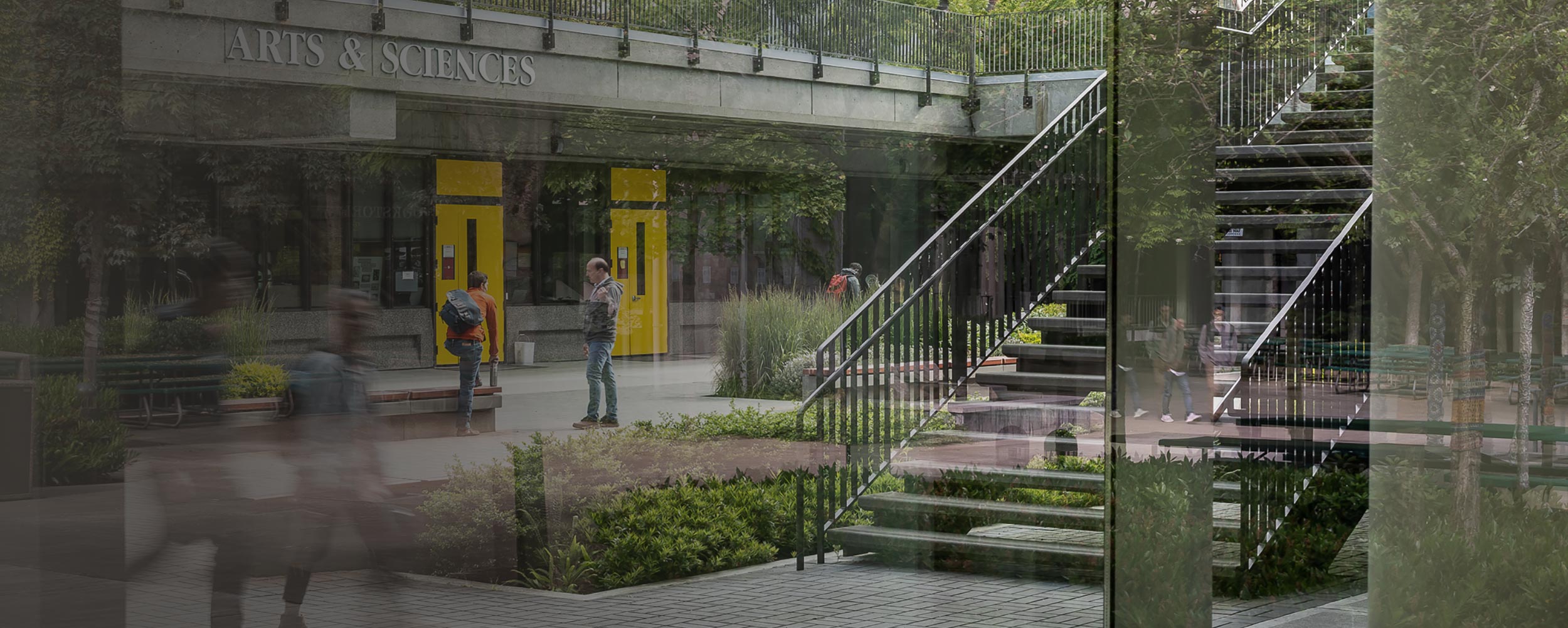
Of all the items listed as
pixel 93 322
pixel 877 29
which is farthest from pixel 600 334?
pixel 877 29

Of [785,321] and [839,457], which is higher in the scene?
[785,321]

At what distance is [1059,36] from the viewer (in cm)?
411

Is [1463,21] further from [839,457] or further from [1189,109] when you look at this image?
[839,457]

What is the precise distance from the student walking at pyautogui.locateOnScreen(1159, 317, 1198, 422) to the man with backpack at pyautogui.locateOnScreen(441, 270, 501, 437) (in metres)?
1.52

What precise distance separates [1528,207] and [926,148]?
209cm

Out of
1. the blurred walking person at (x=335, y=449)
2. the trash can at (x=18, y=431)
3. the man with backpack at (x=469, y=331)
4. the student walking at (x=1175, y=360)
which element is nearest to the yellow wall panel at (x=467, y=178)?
the man with backpack at (x=469, y=331)

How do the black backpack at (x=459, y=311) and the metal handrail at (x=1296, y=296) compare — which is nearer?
the metal handrail at (x=1296, y=296)

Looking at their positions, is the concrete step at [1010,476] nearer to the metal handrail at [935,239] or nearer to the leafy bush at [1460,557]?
the metal handrail at [935,239]

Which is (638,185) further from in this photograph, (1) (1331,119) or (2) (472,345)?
(1) (1331,119)

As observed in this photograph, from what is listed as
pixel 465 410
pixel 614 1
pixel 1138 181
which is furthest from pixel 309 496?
pixel 1138 181

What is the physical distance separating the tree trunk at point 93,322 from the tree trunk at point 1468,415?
2830 mm

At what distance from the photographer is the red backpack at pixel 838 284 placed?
3.98 meters

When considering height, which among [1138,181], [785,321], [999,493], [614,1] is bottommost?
[999,493]

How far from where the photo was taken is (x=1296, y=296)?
253 cm
